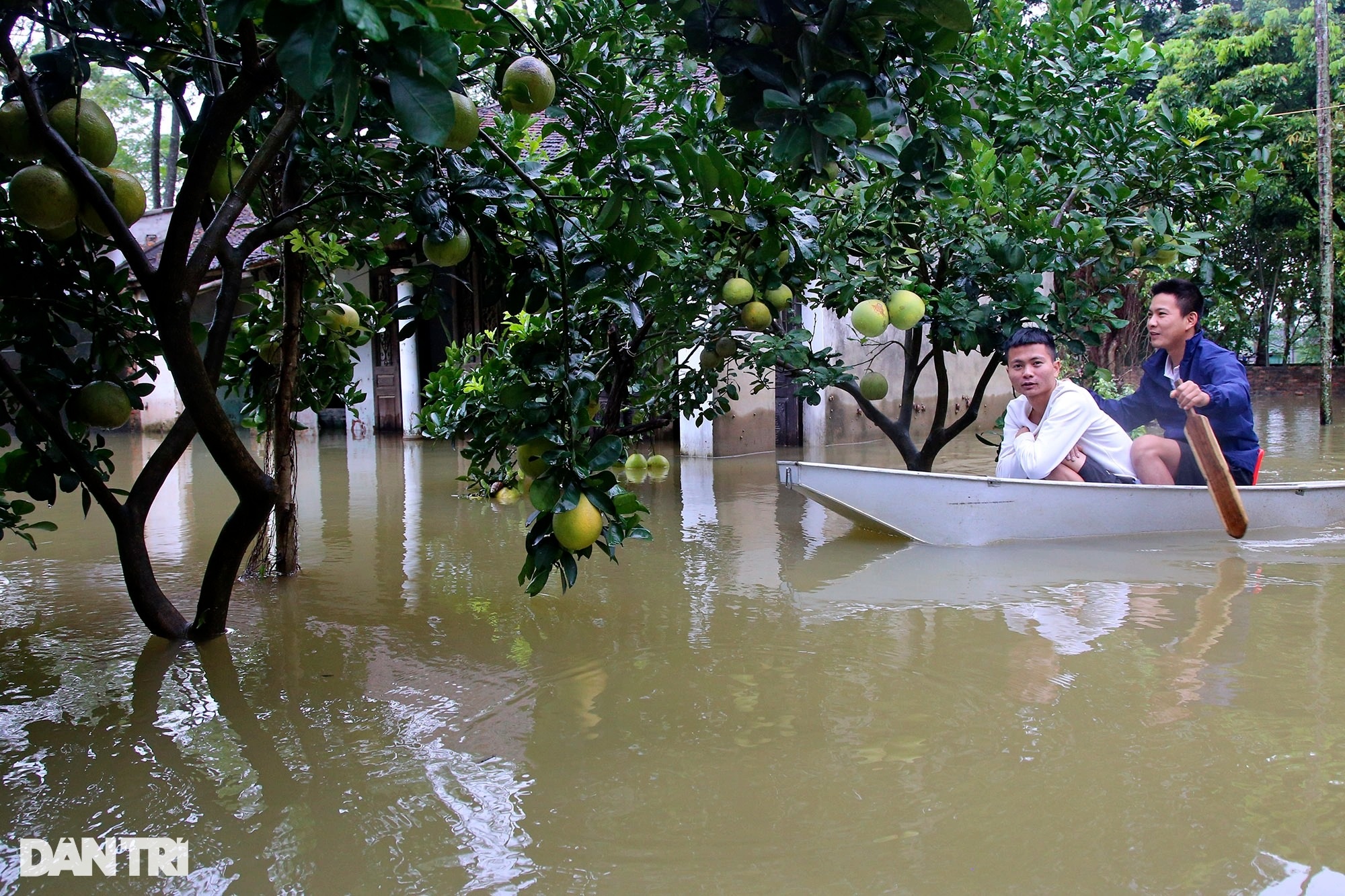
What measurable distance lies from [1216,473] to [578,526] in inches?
134

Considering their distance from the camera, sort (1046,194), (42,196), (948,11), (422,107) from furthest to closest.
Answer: (1046,194) → (42,196) → (948,11) → (422,107)

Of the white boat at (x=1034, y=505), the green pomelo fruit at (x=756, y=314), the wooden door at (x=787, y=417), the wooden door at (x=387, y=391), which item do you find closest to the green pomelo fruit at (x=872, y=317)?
the green pomelo fruit at (x=756, y=314)

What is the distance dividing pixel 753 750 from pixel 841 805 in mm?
317

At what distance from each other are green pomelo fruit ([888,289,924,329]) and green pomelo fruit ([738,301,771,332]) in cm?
63

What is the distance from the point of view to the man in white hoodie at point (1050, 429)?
14.5 feet

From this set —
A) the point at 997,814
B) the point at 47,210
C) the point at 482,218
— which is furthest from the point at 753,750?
the point at 47,210

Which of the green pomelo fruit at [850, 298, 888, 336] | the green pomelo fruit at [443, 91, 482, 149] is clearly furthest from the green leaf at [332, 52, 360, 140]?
the green pomelo fruit at [850, 298, 888, 336]

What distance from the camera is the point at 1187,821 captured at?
1.91 meters

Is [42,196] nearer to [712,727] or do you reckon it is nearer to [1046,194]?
[712,727]

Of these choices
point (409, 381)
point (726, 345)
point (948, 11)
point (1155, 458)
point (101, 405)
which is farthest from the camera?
point (409, 381)

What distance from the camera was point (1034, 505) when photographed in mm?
4578

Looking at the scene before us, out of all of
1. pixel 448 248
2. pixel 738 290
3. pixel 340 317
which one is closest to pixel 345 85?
pixel 448 248

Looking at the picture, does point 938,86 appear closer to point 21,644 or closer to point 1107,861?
point 1107,861

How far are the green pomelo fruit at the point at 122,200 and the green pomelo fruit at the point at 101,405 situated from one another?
1.68 feet
